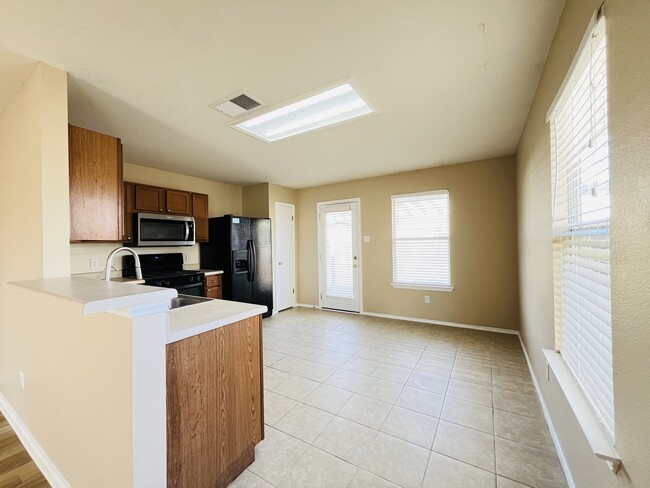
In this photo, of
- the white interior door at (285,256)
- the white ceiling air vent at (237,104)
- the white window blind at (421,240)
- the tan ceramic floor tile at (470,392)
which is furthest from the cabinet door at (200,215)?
the tan ceramic floor tile at (470,392)

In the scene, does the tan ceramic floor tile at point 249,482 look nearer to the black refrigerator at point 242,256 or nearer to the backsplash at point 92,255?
the black refrigerator at point 242,256

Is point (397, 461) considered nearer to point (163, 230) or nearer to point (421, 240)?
point (421, 240)

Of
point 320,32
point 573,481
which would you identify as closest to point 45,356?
point 320,32

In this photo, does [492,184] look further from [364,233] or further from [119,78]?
[119,78]

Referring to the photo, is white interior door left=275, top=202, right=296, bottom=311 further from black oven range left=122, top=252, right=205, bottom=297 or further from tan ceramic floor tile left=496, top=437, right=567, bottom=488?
tan ceramic floor tile left=496, top=437, right=567, bottom=488

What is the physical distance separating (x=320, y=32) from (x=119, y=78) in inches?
57.3

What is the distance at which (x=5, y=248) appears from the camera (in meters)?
2.12

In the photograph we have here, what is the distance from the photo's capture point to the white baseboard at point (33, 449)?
4.83ft

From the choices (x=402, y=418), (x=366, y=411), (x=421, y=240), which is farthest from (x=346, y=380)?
(x=421, y=240)

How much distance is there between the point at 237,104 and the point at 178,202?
7.88 feet

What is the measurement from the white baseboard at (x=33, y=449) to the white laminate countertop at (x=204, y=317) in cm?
107

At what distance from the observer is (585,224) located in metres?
1.23

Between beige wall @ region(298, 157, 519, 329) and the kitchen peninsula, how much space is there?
3.27 metres

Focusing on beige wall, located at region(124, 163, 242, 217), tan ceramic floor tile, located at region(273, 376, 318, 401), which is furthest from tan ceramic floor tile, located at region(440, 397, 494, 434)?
beige wall, located at region(124, 163, 242, 217)
